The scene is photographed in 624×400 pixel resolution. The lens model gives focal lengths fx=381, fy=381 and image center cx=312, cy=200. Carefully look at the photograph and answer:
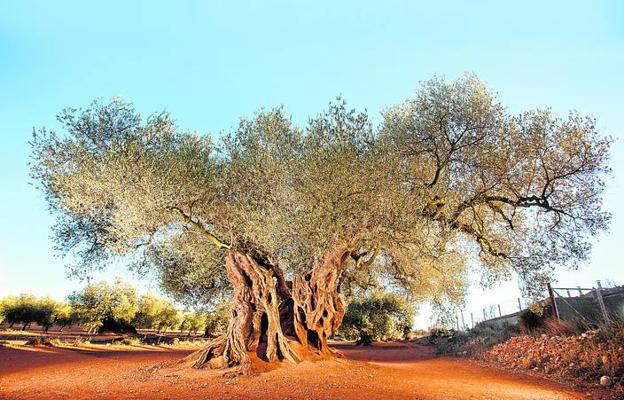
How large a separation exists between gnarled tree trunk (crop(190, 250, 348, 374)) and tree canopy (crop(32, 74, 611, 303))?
105cm

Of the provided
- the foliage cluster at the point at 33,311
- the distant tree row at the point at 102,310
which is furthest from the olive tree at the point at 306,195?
the foliage cluster at the point at 33,311

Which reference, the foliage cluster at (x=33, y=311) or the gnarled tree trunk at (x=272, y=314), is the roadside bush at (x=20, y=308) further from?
the gnarled tree trunk at (x=272, y=314)

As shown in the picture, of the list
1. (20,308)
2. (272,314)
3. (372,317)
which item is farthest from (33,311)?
(272,314)

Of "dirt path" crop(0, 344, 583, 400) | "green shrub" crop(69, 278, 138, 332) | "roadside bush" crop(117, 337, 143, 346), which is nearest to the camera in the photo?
"dirt path" crop(0, 344, 583, 400)

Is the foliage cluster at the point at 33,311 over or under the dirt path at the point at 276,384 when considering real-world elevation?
over

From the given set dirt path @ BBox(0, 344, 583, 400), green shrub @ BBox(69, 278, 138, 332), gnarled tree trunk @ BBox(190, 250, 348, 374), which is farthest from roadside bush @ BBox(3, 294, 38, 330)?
gnarled tree trunk @ BBox(190, 250, 348, 374)

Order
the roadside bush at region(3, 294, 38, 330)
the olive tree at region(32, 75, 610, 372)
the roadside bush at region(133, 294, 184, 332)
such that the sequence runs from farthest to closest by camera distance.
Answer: the roadside bush at region(133, 294, 184, 332) < the roadside bush at region(3, 294, 38, 330) < the olive tree at region(32, 75, 610, 372)

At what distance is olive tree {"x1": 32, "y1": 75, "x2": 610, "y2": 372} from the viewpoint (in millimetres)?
13016

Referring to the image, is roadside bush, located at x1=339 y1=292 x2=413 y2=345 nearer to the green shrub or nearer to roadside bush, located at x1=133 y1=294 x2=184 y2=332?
roadside bush, located at x1=133 y1=294 x2=184 y2=332

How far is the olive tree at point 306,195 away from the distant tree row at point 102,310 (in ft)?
66.2

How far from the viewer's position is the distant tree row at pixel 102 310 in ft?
125

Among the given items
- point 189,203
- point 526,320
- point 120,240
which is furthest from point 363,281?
point 120,240

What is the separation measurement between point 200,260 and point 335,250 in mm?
5874

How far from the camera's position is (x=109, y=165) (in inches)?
511
